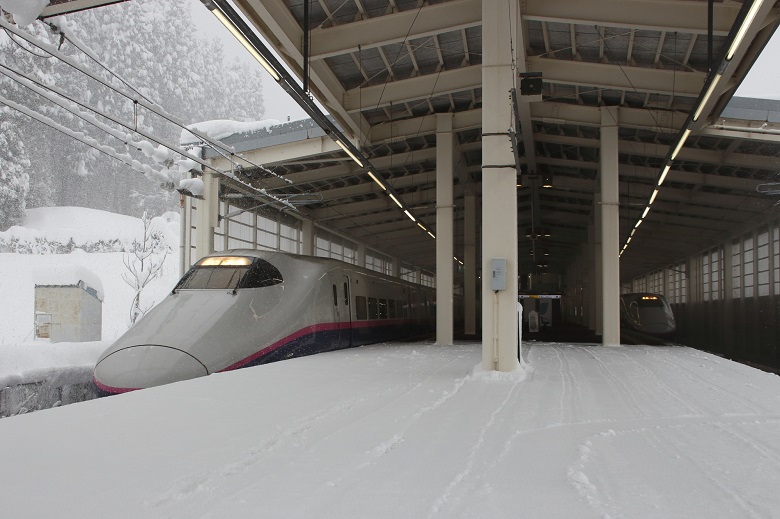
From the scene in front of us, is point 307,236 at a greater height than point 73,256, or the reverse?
point 307,236

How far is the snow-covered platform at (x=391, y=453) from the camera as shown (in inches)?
128

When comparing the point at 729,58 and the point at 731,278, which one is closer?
the point at 729,58

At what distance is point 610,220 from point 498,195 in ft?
29.2

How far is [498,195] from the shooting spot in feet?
32.3

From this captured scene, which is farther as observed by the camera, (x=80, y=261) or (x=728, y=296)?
(x=80, y=261)

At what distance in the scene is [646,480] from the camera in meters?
3.77

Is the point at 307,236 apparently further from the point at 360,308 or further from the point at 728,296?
the point at 728,296

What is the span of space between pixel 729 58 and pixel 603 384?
488 cm

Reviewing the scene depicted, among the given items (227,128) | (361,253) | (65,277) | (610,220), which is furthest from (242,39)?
(361,253)

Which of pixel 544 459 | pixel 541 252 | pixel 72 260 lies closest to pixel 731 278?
pixel 541 252

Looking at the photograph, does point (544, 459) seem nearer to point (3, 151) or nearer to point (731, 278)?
point (731, 278)

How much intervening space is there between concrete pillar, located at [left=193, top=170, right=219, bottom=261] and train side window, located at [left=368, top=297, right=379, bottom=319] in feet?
17.9

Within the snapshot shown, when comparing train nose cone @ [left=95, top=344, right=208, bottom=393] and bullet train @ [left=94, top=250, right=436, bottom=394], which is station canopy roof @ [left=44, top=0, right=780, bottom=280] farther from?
train nose cone @ [left=95, top=344, right=208, bottom=393]

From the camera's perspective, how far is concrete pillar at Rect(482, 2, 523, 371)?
9555mm
